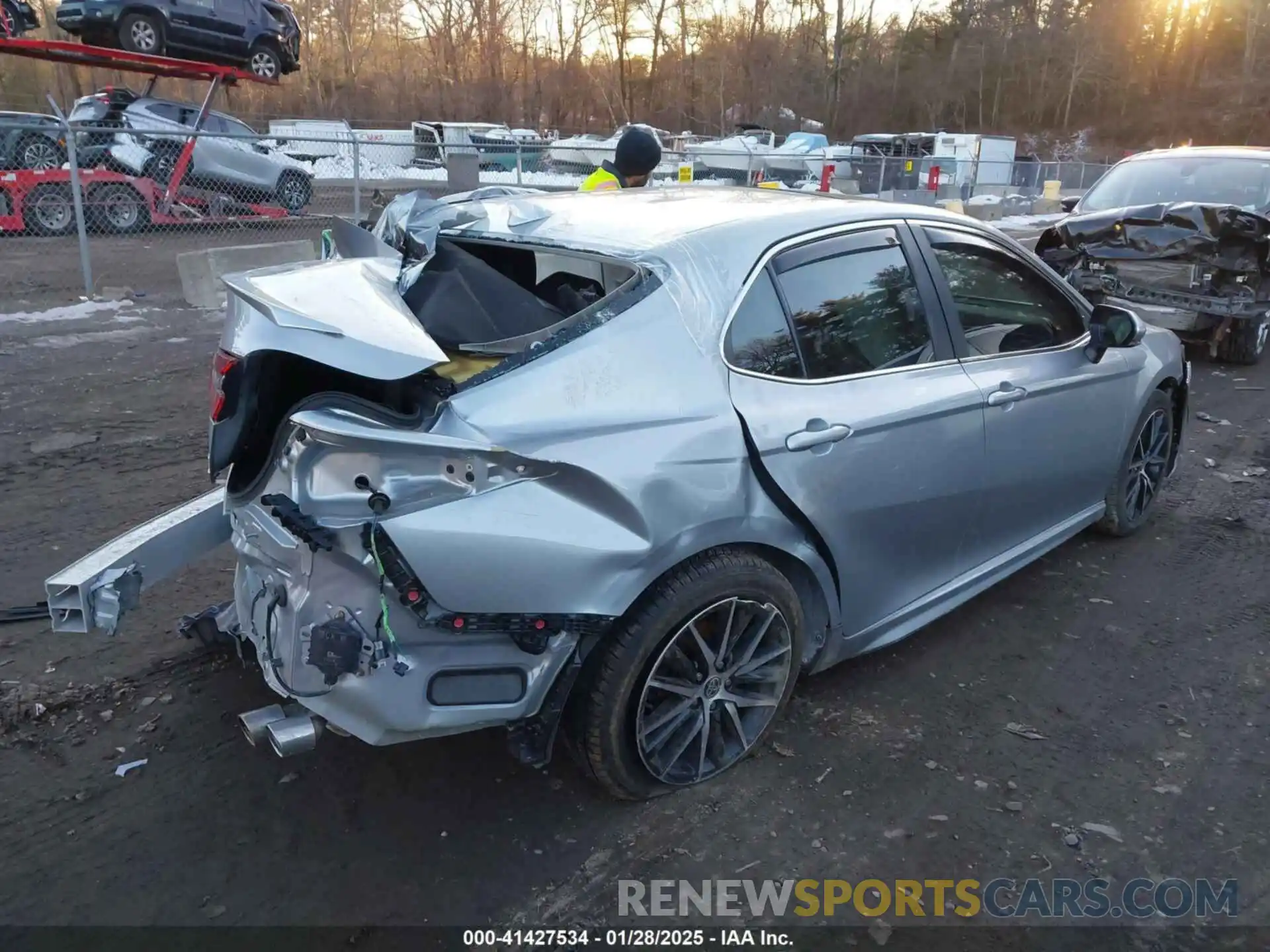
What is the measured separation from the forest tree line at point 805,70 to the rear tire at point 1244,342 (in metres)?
34.8

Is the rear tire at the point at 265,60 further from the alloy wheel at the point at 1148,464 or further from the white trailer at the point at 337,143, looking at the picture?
the alloy wheel at the point at 1148,464

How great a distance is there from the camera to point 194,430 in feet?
20.3

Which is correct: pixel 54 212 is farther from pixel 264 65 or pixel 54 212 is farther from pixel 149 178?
pixel 264 65

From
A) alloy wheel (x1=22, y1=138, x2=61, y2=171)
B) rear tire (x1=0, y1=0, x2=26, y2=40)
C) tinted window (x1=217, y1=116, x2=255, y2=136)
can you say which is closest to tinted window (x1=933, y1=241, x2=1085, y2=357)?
alloy wheel (x1=22, y1=138, x2=61, y2=171)

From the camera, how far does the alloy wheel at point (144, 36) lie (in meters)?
14.3

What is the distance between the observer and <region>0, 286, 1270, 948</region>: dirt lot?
8.30 ft

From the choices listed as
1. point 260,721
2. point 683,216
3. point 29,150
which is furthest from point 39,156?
point 260,721

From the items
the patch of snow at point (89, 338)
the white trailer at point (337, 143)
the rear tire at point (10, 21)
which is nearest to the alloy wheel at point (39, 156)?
the rear tire at point (10, 21)

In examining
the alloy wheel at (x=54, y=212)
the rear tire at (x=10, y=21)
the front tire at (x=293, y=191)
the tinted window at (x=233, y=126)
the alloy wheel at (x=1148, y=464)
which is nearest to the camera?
the alloy wheel at (x=1148, y=464)

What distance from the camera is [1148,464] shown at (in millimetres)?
4871

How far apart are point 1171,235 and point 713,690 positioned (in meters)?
7.48

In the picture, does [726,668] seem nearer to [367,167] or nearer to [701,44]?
[367,167]
